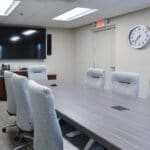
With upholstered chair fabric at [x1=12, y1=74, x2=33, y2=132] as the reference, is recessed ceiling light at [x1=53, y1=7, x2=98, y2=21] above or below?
above

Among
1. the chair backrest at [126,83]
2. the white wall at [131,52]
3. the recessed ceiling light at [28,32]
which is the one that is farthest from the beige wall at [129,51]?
the recessed ceiling light at [28,32]

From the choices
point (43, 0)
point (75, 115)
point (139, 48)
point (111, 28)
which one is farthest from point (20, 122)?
point (111, 28)

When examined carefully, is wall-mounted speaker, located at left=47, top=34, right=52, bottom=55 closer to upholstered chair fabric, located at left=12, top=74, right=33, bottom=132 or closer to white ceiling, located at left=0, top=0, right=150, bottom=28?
white ceiling, located at left=0, top=0, right=150, bottom=28

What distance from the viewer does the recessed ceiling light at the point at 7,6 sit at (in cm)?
436

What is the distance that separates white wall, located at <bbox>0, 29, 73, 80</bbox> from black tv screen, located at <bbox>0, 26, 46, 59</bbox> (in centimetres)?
30

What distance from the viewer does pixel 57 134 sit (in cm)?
158

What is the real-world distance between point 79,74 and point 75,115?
229 inches

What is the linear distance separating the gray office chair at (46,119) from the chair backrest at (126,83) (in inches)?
76.5

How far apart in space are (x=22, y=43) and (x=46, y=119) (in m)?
6.04

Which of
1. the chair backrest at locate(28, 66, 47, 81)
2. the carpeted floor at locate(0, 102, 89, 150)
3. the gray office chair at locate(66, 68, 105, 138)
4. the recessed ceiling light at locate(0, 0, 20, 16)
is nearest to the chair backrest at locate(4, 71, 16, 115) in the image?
the carpeted floor at locate(0, 102, 89, 150)

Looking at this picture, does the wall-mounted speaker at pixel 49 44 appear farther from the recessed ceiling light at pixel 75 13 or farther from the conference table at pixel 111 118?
the conference table at pixel 111 118

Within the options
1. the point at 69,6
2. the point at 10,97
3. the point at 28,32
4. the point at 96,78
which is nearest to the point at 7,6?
the point at 69,6

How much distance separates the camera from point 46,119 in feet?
5.18

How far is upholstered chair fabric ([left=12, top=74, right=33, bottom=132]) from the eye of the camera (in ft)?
8.56
